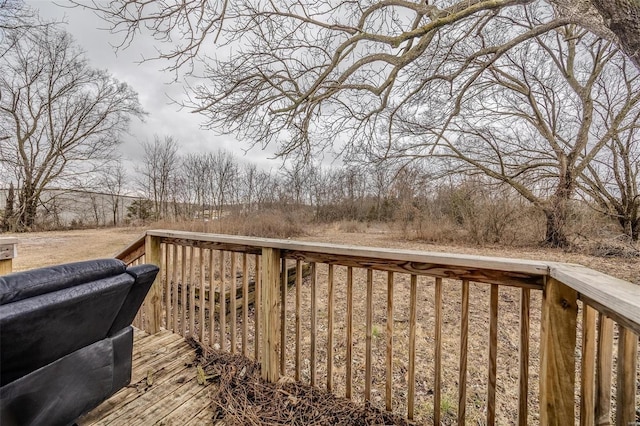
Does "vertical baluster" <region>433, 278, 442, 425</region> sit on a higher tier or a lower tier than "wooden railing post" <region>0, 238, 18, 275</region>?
lower

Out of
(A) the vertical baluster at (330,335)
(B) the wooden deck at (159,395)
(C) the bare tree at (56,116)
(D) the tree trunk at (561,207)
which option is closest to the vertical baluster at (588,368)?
(A) the vertical baluster at (330,335)

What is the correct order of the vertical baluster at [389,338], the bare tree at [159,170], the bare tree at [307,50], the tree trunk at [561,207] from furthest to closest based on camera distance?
the bare tree at [159,170], the tree trunk at [561,207], the bare tree at [307,50], the vertical baluster at [389,338]

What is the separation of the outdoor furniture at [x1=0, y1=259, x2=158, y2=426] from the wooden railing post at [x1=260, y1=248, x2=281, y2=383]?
69cm

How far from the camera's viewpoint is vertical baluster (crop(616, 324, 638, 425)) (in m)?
0.83

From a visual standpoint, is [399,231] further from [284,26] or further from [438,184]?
[284,26]

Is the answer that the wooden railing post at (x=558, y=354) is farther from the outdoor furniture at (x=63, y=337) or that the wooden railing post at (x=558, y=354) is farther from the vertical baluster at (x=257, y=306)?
the outdoor furniture at (x=63, y=337)

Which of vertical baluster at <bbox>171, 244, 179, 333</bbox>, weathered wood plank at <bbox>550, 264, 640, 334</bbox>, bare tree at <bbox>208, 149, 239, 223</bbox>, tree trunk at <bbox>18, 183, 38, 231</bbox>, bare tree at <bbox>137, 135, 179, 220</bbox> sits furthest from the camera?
bare tree at <bbox>208, 149, 239, 223</bbox>

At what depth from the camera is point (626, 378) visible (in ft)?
2.76

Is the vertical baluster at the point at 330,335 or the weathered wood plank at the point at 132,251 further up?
the weathered wood plank at the point at 132,251

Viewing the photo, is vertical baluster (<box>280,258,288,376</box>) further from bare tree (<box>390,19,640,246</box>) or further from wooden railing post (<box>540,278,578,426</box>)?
bare tree (<box>390,19,640,246</box>)

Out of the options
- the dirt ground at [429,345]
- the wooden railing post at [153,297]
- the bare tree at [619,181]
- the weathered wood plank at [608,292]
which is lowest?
the dirt ground at [429,345]

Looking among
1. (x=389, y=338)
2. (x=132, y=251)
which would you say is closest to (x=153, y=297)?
(x=132, y=251)

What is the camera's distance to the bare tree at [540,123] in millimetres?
6848


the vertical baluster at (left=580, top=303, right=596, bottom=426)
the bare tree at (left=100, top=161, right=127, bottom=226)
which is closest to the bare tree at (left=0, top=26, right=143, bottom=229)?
the bare tree at (left=100, top=161, right=127, bottom=226)
